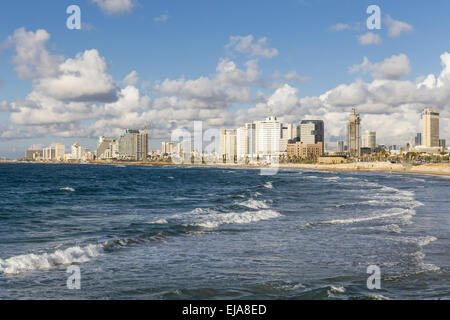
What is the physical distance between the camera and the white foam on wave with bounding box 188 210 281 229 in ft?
86.4

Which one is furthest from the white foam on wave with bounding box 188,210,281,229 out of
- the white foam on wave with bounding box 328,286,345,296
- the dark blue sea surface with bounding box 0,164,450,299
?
the white foam on wave with bounding box 328,286,345,296

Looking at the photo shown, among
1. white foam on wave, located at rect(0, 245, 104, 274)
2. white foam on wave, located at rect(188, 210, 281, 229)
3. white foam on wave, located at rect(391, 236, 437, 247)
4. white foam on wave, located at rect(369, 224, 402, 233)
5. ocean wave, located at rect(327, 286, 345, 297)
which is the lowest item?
white foam on wave, located at rect(188, 210, 281, 229)

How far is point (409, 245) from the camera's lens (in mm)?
18781

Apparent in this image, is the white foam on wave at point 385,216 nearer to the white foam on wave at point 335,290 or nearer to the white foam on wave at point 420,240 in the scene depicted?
the white foam on wave at point 420,240

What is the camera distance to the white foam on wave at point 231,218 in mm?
26344

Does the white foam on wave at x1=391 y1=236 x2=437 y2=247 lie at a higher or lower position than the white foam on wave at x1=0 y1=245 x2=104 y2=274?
lower

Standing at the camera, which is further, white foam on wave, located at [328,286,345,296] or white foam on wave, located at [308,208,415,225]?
white foam on wave, located at [308,208,415,225]

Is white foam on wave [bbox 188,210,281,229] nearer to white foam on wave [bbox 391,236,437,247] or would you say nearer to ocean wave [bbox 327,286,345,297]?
white foam on wave [bbox 391,236,437,247]

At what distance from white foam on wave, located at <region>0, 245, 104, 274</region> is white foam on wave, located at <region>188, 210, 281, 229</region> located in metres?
8.53

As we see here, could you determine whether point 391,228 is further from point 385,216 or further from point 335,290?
point 335,290

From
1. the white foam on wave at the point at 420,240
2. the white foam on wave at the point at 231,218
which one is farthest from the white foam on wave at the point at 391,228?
the white foam on wave at the point at 231,218

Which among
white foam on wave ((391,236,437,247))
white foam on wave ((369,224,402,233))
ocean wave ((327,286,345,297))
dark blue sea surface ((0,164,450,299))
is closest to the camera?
ocean wave ((327,286,345,297))
